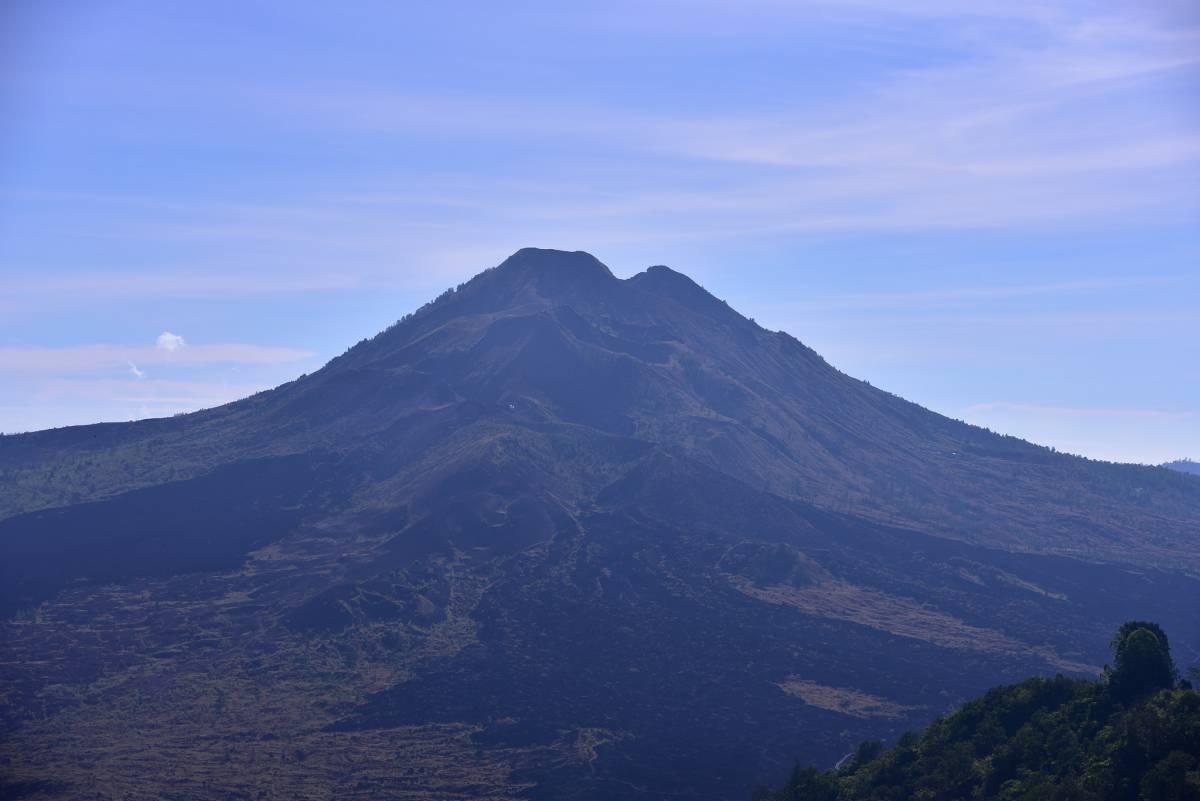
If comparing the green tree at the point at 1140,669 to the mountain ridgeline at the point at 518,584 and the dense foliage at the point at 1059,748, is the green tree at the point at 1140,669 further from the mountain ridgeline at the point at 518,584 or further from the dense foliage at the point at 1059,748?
the mountain ridgeline at the point at 518,584

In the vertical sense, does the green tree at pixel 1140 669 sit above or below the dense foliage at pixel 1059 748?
above

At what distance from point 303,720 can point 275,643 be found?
1979 centimetres

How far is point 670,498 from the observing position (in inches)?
5940

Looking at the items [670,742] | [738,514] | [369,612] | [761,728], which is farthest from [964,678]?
[369,612]

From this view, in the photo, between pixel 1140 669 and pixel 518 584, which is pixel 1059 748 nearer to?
pixel 1140 669

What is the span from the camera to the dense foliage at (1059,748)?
4419 centimetres

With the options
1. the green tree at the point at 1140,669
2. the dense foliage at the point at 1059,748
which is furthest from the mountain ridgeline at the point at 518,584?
the green tree at the point at 1140,669

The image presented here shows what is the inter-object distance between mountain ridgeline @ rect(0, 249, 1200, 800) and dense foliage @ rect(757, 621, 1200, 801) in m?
28.5

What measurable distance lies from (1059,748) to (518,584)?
81.9m

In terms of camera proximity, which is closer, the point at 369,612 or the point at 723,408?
the point at 369,612

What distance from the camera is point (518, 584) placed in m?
128

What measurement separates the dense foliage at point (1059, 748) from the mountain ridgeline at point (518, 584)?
1122 inches

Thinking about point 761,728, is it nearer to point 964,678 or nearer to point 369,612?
point 964,678

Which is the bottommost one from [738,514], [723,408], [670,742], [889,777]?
[670,742]
